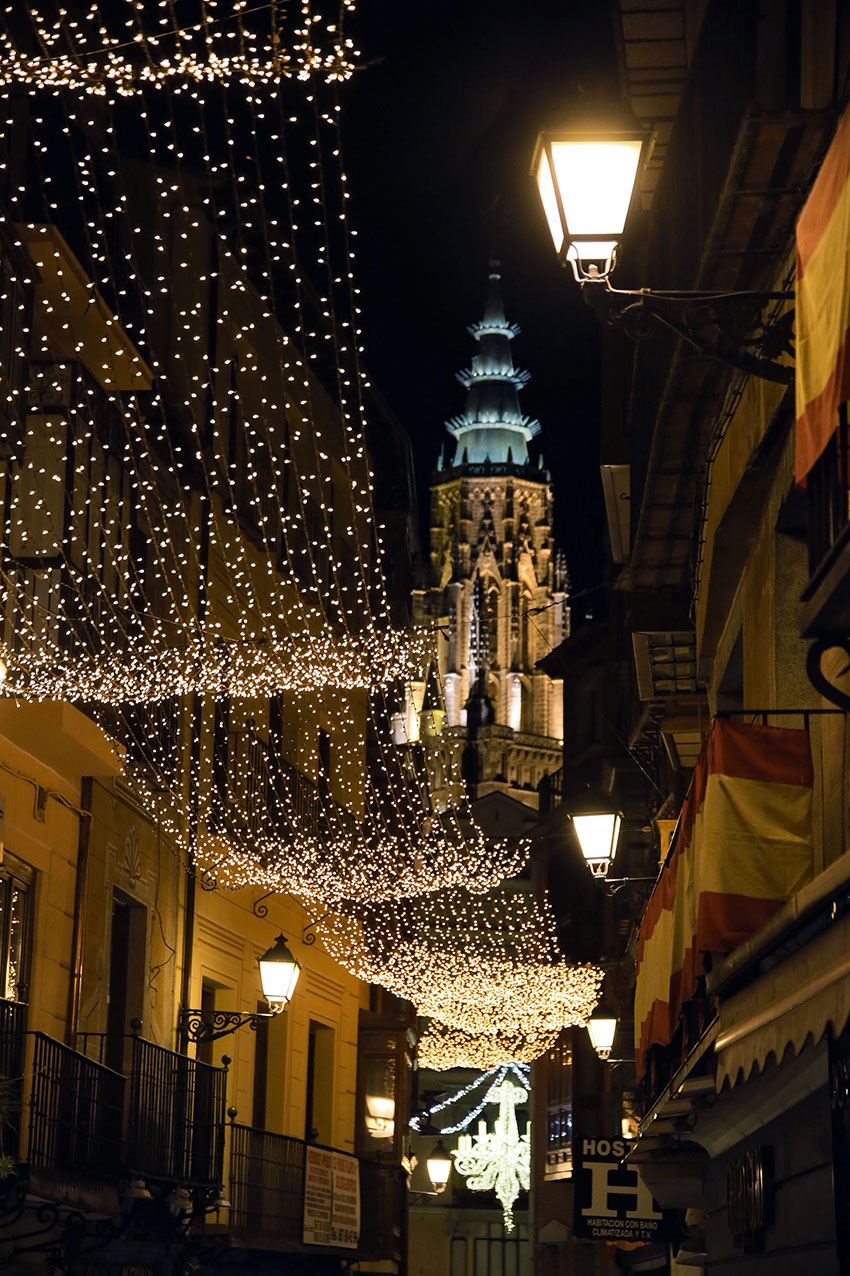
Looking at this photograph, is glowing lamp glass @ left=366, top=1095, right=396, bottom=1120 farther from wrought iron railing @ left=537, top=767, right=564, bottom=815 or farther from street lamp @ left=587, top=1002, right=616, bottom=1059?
wrought iron railing @ left=537, top=767, right=564, bottom=815

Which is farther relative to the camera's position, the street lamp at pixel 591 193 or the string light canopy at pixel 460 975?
the string light canopy at pixel 460 975

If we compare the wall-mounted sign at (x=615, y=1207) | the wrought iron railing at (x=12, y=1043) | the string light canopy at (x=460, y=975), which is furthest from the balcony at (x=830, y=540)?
the string light canopy at (x=460, y=975)

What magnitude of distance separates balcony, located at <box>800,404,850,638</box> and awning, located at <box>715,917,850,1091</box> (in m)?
1.01

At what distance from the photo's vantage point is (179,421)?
19.2 meters

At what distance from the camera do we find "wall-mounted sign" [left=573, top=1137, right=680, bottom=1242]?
15438mm

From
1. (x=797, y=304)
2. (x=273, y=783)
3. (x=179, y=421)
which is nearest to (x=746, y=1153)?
(x=797, y=304)

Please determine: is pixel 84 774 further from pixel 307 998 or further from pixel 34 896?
pixel 307 998

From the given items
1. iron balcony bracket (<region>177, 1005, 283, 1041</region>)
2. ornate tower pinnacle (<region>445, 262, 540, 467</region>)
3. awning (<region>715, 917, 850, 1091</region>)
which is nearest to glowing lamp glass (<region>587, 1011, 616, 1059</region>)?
iron balcony bracket (<region>177, 1005, 283, 1041</region>)

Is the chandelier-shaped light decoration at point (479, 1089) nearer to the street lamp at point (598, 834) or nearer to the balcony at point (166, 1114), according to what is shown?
the balcony at point (166, 1114)

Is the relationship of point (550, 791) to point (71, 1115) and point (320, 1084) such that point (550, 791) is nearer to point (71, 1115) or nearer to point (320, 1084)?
point (320, 1084)

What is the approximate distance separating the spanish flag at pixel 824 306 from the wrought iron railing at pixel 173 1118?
10.5 metres

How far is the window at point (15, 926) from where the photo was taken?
14.4 metres

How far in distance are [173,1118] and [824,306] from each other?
12.0 m

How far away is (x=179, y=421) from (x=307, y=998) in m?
8.35
